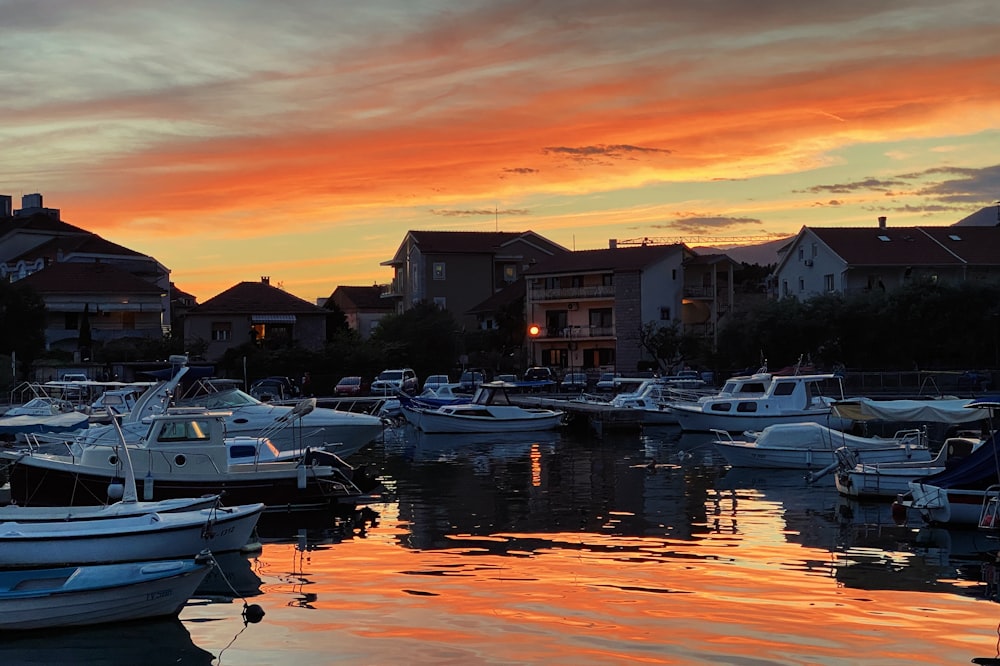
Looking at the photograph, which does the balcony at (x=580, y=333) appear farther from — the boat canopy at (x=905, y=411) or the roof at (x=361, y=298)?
the boat canopy at (x=905, y=411)

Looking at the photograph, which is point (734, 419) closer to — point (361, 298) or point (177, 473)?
point (177, 473)

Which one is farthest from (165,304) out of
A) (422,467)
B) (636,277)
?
(422,467)

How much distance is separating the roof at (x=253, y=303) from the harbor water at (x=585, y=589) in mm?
61347

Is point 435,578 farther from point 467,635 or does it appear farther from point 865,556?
point 865,556

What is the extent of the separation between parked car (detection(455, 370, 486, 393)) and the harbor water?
136 feet

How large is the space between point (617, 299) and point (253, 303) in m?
28.1

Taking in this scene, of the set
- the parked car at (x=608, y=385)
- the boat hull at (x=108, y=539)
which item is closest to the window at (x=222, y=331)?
the parked car at (x=608, y=385)

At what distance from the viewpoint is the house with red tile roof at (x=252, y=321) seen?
9375 cm

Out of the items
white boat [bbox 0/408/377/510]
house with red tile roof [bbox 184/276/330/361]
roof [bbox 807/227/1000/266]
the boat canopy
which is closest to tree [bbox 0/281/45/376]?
house with red tile roof [bbox 184/276/330/361]

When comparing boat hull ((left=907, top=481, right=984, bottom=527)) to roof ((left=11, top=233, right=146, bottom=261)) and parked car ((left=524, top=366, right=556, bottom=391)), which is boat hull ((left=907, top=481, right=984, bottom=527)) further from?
roof ((left=11, top=233, right=146, bottom=261))

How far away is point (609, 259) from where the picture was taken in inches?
3962

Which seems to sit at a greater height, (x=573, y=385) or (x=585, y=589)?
(x=573, y=385)

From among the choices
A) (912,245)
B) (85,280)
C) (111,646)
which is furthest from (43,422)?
(912,245)

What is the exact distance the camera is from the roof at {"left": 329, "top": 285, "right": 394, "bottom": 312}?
139 meters
